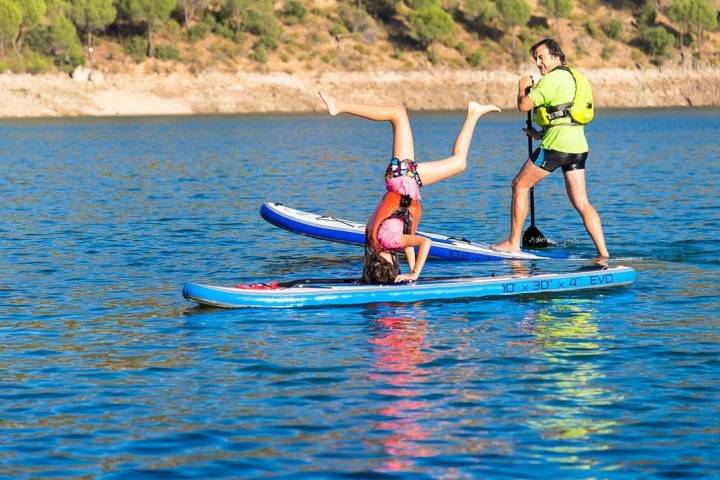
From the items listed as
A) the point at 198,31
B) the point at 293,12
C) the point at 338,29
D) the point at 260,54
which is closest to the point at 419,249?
the point at 260,54

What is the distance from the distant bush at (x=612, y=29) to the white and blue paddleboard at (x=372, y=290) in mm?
107817

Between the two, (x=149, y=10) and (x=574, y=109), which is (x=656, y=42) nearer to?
(x=149, y=10)

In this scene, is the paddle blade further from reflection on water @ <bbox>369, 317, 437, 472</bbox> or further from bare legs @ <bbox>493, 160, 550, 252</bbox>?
reflection on water @ <bbox>369, 317, 437, 472</bbox>

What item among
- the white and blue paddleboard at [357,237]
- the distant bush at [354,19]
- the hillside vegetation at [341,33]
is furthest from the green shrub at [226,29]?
the white and blue paddleboard at [357,237]

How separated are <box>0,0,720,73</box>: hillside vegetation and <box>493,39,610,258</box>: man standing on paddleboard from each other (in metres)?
85.4

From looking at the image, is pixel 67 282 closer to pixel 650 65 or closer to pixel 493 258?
pixel 493 258

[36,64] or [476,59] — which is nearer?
[36,64]

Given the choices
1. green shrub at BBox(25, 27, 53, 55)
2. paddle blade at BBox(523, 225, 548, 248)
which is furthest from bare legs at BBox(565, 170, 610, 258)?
green shrub at BBox(25, 27, 53, 55)

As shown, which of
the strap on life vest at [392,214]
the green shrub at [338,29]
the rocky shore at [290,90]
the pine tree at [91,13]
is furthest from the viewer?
the green shrub at [338,29]

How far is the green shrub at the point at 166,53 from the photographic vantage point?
334 feet

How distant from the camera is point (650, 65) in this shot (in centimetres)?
11456

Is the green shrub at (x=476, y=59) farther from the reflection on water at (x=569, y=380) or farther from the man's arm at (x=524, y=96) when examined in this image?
the reflection on water at (x=569, y=380)

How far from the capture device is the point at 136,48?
103m

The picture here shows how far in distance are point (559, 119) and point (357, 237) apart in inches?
124
